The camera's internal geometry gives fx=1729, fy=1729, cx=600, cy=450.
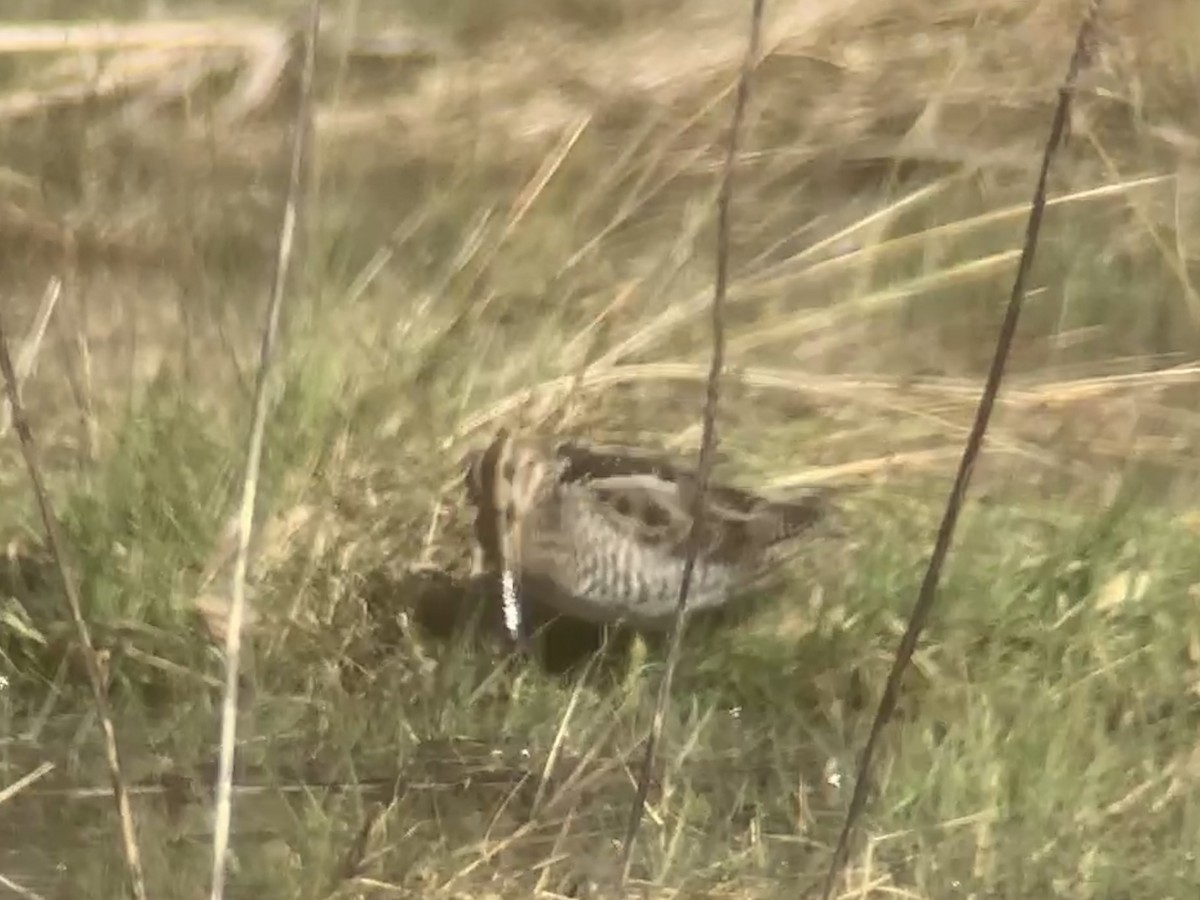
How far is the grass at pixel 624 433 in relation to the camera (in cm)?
123

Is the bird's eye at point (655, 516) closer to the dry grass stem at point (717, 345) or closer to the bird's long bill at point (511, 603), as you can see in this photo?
the bird's long bill at point (511, 603)

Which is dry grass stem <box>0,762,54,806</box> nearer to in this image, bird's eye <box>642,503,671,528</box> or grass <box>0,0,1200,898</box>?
grass <box>0,0,1200,898</box>

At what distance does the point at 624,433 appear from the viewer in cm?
164

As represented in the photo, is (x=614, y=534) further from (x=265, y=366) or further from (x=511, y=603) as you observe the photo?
(x=265, y=366)

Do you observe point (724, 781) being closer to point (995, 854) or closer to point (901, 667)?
point (995, 854)

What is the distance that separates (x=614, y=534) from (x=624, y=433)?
0.96 feet

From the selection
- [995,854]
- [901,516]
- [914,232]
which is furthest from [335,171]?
[995,854]

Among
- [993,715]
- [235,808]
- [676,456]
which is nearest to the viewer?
[235,808]

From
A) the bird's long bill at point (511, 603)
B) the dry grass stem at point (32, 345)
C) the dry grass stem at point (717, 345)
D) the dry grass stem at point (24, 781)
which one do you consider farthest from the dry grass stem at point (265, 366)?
the dry grass stem at point (32, 345)

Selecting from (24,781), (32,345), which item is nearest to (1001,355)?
(24,781)

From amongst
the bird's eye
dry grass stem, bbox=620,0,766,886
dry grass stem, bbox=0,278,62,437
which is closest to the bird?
the bird's eye

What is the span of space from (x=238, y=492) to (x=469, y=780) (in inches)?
12.4

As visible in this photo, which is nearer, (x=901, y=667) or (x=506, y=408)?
(x=901, y=667)

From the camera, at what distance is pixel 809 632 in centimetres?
141
